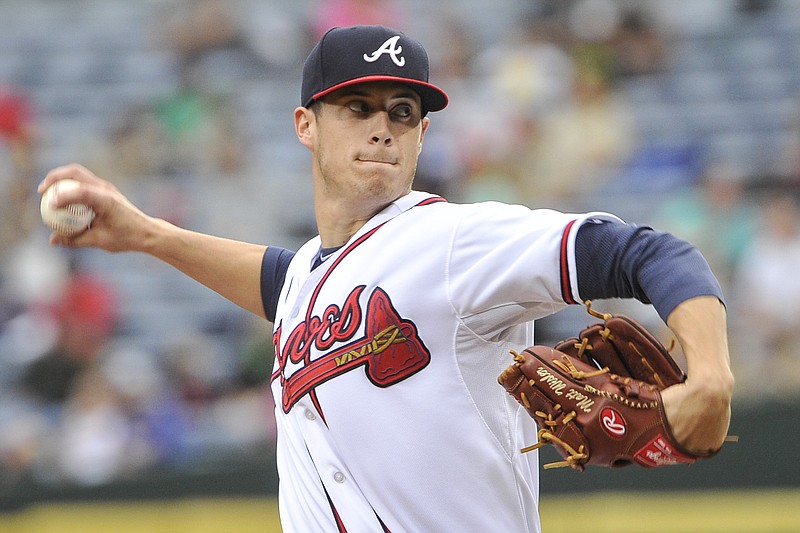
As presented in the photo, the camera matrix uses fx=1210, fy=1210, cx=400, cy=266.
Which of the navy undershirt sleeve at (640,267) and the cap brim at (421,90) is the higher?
the cap brim at (421,90)

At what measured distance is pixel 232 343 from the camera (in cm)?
798

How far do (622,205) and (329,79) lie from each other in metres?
5.50

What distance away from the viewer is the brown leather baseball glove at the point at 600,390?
2409 mm

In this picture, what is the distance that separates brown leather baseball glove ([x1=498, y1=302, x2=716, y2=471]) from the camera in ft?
7.90

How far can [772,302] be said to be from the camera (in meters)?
6.87

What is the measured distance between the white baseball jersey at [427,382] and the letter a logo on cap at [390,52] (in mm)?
363

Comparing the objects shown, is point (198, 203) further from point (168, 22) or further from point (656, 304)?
point (656, 304)

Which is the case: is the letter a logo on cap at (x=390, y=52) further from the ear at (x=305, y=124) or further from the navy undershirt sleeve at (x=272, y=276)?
the navy undershirt sleeve at (x=272, y=276)

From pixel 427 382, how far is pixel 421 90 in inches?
28.8

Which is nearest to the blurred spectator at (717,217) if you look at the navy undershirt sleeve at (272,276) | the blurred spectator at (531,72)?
the blurred spectator at (531,72)

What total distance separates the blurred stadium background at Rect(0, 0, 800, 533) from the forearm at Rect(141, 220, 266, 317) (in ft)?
9.82

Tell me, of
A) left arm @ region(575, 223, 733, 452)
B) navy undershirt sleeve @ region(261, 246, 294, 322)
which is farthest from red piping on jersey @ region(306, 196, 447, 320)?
left arm @ region(575, 223, 733, 452)

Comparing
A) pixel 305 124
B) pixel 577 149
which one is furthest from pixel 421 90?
pixel 577 149

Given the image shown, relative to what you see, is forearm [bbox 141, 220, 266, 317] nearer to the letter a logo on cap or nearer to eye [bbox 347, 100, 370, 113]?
eye [bbox 347, 100, 370, 113]
